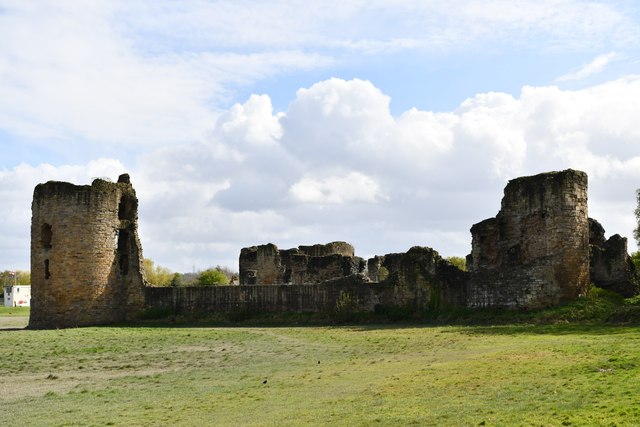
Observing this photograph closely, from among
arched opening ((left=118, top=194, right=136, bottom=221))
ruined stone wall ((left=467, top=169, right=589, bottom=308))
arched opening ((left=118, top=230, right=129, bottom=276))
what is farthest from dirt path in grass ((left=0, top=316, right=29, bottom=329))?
ruined stone wall ((left=467, top=169, right=589, bottom=308))

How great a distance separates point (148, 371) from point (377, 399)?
7246 mm

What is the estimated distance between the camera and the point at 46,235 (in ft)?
112

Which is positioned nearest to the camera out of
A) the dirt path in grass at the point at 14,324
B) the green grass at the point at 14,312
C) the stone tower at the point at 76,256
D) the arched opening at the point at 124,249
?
the stone tower at the point at 76,256

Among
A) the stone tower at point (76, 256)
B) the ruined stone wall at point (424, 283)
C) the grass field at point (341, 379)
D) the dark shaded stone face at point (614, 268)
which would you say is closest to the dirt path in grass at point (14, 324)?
the stone tower at point (76, 256)

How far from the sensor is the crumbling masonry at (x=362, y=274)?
27.5 meters

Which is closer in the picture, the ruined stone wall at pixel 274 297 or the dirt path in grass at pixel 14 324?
the ruined stone wall at pixel 274 297

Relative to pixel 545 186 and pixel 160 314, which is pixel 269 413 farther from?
pixel 160 314

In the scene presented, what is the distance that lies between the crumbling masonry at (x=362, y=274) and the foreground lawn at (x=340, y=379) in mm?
4190

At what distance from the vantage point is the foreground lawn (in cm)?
1104

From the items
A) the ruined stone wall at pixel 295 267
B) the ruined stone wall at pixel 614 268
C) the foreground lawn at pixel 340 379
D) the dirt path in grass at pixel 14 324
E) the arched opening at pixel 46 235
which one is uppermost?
the arched opening at pixel 46 235

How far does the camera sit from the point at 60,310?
109ft

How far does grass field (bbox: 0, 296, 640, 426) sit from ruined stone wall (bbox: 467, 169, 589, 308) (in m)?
2.64

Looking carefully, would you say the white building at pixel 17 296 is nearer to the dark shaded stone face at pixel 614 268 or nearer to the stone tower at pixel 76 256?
the stone tower at pixel 76 256

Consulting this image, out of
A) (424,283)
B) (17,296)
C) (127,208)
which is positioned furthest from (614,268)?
(17,296)
